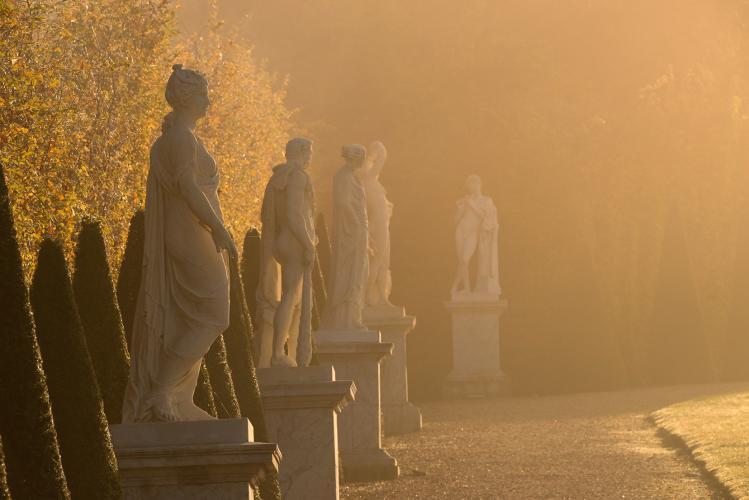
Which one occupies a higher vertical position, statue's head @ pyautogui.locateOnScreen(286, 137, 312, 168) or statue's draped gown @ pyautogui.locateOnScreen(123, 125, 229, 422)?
statue's head @ pyautogui.locateOnScreen(286, 137, 312, 168)

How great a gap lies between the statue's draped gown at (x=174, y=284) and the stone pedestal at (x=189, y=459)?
0.50ft

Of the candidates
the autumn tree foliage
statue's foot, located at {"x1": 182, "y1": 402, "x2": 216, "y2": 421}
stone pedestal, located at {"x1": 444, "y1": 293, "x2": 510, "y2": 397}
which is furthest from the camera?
stone pedestal, located at {"x1": 444, "y1": 293, "x2": 510, "y2": 397}

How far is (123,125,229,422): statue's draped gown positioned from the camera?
787 cm

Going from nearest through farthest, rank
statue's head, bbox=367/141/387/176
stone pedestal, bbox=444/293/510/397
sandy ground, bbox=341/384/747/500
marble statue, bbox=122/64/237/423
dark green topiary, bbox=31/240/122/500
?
marble statue, bbox=122/64/237/423 < dark green topiary, bbox=31/240/122/500 < sandy ground, bbox=341/384/747/500 < statue's head, bbox=367/141/387/176 < stone pedestal, bbox=444/293/510/397

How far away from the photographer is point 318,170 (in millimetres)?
37531

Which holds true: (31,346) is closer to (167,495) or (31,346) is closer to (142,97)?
(167,495)

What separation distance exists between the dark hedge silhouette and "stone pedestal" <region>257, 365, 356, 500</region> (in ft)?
63.5

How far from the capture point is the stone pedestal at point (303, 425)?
11.7 m

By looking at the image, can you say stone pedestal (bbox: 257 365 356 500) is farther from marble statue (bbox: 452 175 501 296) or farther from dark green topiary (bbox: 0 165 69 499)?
marble statue (bbox: 452 175 501 296)

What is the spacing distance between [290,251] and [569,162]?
23.4m

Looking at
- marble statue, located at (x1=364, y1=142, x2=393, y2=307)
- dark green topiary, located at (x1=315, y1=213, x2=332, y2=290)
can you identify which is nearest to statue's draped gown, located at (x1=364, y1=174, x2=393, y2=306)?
marble statue, located at (x1=364, y1=142, x2=393, y2=307)

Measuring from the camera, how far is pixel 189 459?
7777 mm

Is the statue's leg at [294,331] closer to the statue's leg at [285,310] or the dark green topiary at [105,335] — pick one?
the statue's leg at [285,310]

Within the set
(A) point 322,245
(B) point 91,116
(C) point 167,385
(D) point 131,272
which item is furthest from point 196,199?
(A) point 322,245
